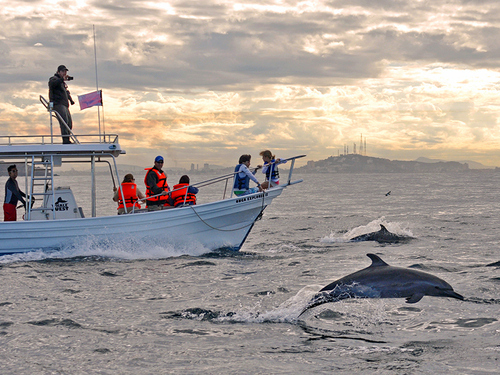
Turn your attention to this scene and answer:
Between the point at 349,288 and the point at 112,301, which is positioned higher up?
the point at 349,288

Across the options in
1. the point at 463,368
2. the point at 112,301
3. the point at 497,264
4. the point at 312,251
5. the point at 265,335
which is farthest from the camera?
the point at 312,251

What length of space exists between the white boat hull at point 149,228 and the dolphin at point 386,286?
735 centimetres

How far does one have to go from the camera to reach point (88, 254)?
49.1 feet

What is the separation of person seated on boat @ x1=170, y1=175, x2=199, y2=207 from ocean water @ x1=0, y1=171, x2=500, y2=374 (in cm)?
144

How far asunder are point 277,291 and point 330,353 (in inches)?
150

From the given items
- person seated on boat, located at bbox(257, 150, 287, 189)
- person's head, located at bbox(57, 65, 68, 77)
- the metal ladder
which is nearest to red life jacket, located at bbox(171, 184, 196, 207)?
person seated on boat, located at bbox(257, 150, 287, 189)

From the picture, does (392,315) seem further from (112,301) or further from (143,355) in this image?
(112,301)

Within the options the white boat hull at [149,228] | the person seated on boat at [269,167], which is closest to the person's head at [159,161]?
the white boat hull at [149,228]

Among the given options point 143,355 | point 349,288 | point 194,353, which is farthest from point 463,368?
point 143,355

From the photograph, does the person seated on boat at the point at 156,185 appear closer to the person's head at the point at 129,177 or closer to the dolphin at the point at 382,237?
the person's head at the point at 129,177

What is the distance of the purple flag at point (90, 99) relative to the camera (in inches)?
595

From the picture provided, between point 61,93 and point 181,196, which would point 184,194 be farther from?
→ point 61,93

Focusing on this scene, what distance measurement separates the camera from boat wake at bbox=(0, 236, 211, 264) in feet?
48.3

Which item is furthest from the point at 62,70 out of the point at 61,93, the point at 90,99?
the point at 90,99
